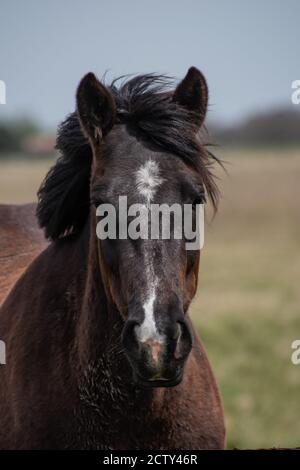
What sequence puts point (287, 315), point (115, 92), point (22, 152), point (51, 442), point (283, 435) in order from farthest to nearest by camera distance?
point (22, 152), point (287, 315), point (283, 435), point (115, 92), point (51, 442)

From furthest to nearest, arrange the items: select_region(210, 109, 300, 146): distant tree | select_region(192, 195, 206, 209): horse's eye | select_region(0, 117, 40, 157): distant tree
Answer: select_region(0, 117, 40, 157): distant tree → select_region(210, 109, 300, 146): distant tree → select_region(192, 195, 206, 209): horse's eye

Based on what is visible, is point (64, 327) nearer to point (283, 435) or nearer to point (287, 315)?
point (283, 435)

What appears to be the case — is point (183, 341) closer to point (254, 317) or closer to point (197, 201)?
point (197, 201)

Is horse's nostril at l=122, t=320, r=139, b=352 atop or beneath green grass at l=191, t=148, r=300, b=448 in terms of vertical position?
atop

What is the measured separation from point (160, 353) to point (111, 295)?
666mm

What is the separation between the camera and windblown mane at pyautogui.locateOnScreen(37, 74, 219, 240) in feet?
13.0

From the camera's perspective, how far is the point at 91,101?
13.5ft

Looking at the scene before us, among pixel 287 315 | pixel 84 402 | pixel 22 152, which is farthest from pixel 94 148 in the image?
pixel 22 152

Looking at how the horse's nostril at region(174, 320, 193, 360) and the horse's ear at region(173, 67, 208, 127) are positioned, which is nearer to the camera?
the horse's nostril at region(174, 320, 193, 360)

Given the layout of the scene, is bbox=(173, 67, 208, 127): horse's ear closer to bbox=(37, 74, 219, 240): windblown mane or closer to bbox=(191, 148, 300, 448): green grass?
bbox=(37, 74, 219, 240): windblown mane

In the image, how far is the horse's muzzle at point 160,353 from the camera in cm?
333

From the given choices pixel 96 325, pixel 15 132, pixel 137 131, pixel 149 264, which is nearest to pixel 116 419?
pixel 96 325

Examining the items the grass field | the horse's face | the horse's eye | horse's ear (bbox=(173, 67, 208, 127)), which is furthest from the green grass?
the horse's face
